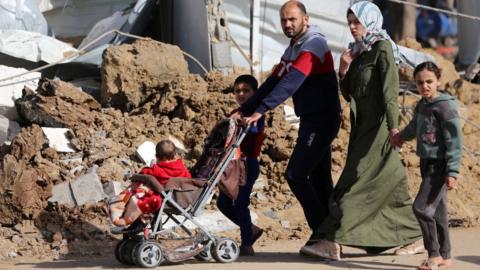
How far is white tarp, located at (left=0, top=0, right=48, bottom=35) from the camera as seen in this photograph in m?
12.7

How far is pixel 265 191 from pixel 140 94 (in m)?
1.56

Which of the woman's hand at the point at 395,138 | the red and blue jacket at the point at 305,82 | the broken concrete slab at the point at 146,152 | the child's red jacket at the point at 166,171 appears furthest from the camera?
the broken concrete slab at the point at 146,152

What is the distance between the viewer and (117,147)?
10.4 metres

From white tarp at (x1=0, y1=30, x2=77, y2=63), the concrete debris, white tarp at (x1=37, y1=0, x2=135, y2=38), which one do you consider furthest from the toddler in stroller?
white tarp at (x1=37, y1=0, x2=135, y2=38)

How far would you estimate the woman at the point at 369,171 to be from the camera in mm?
7949

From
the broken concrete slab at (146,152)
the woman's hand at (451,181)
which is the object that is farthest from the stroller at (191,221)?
the broken concrete slab at (146,152)

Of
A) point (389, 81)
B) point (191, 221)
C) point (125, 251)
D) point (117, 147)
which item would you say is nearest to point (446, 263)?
point (389, 81)

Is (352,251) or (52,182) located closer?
(352,251)

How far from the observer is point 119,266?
805 centimetres

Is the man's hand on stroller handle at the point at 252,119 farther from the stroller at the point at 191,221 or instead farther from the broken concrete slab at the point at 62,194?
the broken concrete slab at the point at 62,194

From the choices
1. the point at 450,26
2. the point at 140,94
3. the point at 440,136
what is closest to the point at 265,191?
the point at 140,94

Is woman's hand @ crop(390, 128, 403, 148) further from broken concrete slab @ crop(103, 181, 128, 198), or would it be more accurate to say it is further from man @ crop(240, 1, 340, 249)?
broken concrete slab @ crop(103, 181, 128, 198)

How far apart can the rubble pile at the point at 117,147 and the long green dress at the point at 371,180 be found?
5.90 feet

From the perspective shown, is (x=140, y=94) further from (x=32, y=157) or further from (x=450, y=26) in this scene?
(x=450, y=26)
